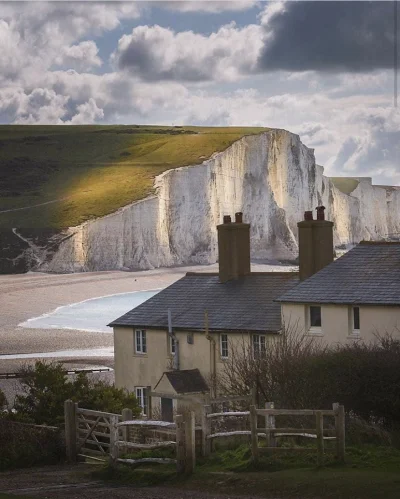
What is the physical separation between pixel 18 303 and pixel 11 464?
212 ft

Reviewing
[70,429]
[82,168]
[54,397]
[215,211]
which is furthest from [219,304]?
[82,168]

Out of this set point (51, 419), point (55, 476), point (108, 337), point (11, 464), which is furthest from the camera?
point (108, 337)

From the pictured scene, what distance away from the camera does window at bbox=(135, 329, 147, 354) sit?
31.3m

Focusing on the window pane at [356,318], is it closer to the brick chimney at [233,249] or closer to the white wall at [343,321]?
the white wall at [343,321]

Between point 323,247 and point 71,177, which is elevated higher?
point 71,177

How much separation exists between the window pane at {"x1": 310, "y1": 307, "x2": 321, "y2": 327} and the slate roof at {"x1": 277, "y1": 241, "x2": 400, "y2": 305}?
32 centimetres

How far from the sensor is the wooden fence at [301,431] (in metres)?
15.4

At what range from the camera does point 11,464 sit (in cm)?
1875

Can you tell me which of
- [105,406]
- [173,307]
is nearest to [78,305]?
[173,307]

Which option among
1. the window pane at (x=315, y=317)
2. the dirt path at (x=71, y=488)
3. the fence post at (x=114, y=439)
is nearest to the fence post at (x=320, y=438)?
the dirt path at (x=71, y=488)

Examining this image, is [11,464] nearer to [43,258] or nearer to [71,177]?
[43,258]

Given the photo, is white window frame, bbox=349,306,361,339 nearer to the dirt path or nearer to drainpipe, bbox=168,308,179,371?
drainpipe, bbox=168,308,179,371

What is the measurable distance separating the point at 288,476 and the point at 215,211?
119 metres

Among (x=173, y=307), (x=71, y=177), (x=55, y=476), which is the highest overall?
(x=71, y=177)
